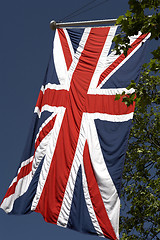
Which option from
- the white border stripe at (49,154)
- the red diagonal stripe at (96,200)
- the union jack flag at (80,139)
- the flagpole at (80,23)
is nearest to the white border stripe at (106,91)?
the union jack flag at (80,139)

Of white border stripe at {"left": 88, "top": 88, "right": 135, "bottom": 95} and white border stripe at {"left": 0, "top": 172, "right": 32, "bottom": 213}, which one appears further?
white border stripe at {"left": 0, "top": 172, "right": 32, "bottom": 213}

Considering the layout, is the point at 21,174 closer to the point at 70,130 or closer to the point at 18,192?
the point at 18,192

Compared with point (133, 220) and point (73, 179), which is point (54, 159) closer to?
point (73, 179)

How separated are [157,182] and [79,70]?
4.23 meters

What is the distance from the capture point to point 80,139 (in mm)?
8719

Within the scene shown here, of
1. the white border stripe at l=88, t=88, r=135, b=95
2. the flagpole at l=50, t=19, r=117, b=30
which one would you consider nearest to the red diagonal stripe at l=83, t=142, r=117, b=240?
the white border stripe at l=88, t=88, r=135, b=95

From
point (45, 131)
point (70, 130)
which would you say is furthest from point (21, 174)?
point (70, 130)

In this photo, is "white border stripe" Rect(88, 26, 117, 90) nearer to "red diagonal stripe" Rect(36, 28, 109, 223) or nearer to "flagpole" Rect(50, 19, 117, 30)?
"red diagonal stripe" Rect(36, 28, 109, 223)

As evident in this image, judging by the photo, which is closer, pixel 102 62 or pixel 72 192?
pixel 72 192

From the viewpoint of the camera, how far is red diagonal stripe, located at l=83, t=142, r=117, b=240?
7.33 m

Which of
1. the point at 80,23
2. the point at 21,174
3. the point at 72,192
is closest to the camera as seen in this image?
the point at 72,192

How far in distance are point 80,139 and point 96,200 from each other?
4.80 feet

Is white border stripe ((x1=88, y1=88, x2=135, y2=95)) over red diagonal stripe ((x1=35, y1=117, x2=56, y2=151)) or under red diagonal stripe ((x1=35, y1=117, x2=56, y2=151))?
over

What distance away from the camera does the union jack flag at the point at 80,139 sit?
780 cm
